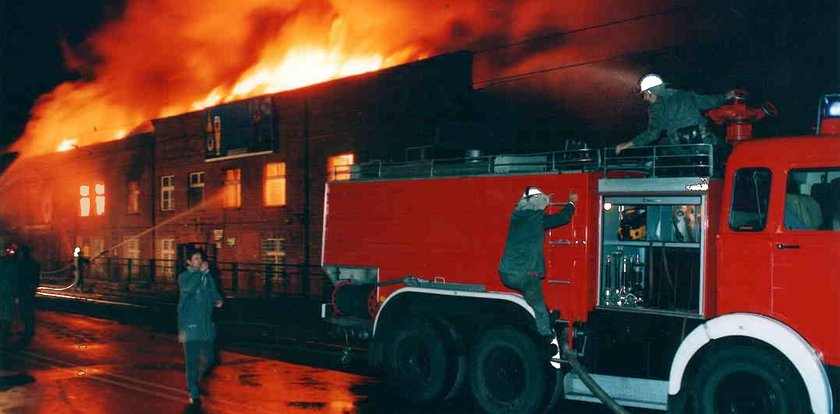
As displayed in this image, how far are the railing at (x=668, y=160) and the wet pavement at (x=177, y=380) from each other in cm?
280

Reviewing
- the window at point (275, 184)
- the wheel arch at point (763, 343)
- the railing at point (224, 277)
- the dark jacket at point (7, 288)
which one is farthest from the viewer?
the window at point (275, 184)

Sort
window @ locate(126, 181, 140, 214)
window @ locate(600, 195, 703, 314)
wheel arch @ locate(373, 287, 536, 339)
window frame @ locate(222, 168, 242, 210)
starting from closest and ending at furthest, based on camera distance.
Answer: window @ locate(600, 195, 703, 314), wheel arch @ locate(373, 287, 536, 339), window frame @ locate(222, 168, 242, 210), window @ locate(126, 181, 140, 214)

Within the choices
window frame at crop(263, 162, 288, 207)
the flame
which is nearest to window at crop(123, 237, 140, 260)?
the flame

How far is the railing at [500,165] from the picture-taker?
948 cm

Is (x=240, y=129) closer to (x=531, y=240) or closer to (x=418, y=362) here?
(x=418, y=362)

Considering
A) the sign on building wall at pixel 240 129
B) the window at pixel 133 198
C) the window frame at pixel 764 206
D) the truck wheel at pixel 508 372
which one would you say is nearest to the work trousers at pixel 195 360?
the truck wheel at pixel 508 372

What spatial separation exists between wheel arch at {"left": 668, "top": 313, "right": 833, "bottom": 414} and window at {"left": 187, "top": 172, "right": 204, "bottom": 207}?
88.9 feet

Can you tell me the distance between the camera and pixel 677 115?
9.02 metres

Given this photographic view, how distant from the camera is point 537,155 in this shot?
9836 millimetres

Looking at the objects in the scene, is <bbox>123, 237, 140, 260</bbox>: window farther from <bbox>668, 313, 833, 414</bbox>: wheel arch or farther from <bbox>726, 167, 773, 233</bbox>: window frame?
<bbox>726, 167, 773, 233</bbox>: window frame

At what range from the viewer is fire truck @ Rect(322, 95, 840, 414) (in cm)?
758

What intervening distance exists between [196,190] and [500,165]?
83.2ft

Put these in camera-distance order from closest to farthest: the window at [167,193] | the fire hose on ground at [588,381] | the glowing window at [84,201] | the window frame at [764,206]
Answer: the window frame at [764,206], the fire hose on ground at [588,381], the window at [167,193], the glowing window at [84,201]

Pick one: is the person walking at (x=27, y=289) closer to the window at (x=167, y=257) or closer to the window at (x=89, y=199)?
the window at (x=167, y=257)
